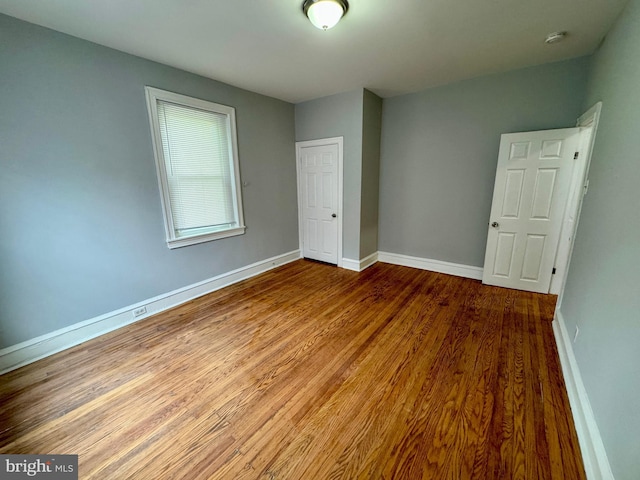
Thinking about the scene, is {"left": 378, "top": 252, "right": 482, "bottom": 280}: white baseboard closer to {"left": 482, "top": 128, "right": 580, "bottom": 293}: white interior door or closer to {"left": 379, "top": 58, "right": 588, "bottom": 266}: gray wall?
{"left": 379, "top": 58, "right": 588, "bottom": 266}: gray wall

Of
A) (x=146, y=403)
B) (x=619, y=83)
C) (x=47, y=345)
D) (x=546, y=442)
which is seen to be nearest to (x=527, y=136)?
(x=619, y=83)

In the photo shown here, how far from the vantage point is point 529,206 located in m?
3.00

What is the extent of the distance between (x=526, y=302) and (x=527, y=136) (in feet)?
6.35

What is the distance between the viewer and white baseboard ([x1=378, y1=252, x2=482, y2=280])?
3609mm

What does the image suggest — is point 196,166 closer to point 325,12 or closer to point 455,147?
point 325,12

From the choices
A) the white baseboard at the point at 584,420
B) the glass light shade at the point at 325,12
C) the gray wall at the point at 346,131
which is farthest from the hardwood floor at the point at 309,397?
the glass light shade at the point at 325,12

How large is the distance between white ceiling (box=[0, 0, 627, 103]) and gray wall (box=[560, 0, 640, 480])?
0.51m

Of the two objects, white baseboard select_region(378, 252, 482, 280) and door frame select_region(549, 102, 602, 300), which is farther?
white baseboard select_region(378, 252, 482, 280)

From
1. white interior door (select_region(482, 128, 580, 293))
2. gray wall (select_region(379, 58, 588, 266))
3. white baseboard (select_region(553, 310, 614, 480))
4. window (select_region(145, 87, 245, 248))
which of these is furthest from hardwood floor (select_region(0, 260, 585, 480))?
gray wall (select_region(379, 58, 588, 266))

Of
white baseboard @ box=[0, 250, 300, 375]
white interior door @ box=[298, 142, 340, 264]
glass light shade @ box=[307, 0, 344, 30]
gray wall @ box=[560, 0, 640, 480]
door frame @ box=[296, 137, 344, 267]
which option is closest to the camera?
gray wall @ box=[560, 0, 640, 480]

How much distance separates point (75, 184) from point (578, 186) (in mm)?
4995

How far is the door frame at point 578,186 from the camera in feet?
7.25

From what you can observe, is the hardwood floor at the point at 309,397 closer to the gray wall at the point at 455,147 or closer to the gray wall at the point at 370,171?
the gray wall at the point at 455,147

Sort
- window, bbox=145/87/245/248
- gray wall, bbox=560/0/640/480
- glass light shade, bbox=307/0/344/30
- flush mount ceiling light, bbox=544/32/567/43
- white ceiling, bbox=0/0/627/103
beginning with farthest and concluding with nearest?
1. window, bbox=145/87/245/248
2. flush mount ceiling light, bbox=544/32/567/43
3. white ceiling, bbox=0/0/627/103
4. glass light shade, bbox=307/0/344/30
5. gray wall, bbox=560/0/640/480
